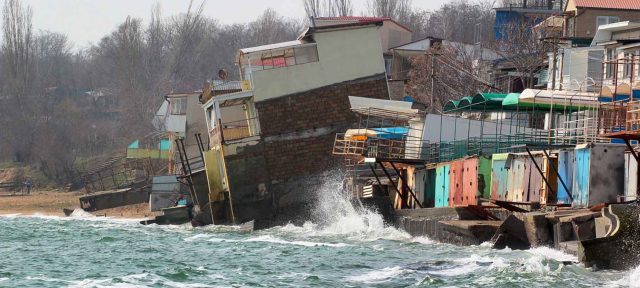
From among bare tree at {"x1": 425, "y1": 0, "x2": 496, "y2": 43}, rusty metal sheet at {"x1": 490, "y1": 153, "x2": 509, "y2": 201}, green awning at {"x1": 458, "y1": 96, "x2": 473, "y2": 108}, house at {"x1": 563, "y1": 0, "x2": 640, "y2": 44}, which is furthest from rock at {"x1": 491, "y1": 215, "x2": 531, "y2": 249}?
bare tree at {"x1": 425, "y1": 0, "x2": 496, "y2": 43}

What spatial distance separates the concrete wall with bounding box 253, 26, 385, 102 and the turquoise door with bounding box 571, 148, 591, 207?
1976cm

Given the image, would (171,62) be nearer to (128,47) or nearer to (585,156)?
(128,47)

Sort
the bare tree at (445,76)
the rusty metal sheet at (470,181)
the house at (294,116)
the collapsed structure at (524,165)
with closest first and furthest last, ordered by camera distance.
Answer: the collapsed structure at (524,165), the rusty metal sheet at (470,181), the house at (294,116), the bare tree at (445,76)

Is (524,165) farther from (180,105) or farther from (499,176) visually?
(180,105)

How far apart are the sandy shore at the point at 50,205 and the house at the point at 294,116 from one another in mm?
18086

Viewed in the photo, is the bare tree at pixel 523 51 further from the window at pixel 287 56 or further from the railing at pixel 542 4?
the window at pixel 287 56

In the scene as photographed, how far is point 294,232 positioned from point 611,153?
17657 millimetres

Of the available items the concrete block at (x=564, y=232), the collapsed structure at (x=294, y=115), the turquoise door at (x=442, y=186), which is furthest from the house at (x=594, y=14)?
the concrete block at (x=564, y=232)

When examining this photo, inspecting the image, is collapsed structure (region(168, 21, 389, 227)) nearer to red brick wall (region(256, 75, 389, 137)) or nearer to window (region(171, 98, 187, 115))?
red brick wall (region(256, 75, 389, 137))

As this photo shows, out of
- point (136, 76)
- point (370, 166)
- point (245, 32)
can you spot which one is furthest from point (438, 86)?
point (245, 32)

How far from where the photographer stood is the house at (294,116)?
177 ft

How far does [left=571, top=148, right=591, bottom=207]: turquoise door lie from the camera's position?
35.1m

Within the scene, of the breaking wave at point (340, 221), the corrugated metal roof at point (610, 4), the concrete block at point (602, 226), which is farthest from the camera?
the corrugated metal roof at point (610, 4)

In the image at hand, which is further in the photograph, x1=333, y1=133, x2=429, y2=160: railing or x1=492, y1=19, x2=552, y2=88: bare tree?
x1=492, y1=19, x2=552, y2=88: bare tree
